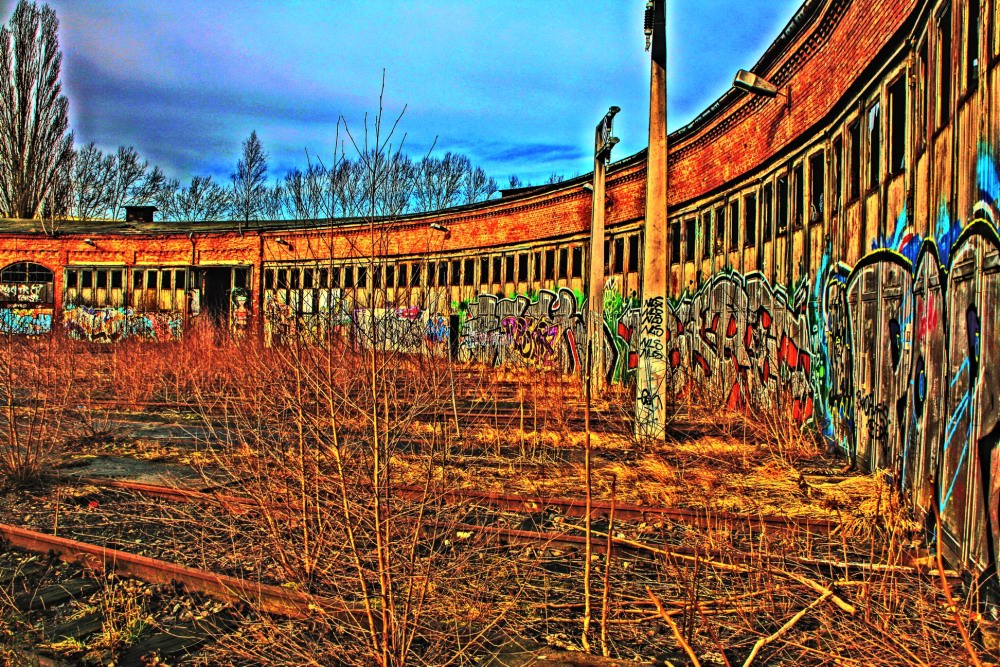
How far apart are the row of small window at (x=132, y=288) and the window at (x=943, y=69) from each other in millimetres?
32942

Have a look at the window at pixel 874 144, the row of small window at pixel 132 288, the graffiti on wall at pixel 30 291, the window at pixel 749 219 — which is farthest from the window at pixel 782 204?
the graffiti on wall at pixel 30 291

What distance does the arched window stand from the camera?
1396 inches

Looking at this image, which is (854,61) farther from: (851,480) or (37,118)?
(37,118)

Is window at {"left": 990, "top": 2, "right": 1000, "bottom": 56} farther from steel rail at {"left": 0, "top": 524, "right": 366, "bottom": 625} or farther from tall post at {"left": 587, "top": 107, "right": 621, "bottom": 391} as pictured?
tall post at {"left": 587, "top": 107, "right": 621, "bottom": 391}

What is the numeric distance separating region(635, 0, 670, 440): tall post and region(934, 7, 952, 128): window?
14.3ft

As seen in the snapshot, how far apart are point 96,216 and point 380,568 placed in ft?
208

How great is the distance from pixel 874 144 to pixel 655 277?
309cm

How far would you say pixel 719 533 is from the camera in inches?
201

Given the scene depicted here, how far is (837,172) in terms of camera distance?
1051 cm

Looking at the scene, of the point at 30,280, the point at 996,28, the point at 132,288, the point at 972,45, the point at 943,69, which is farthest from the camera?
the point at 30,280

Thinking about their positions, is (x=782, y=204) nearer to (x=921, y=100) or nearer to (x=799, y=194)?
(x=799, y=194)

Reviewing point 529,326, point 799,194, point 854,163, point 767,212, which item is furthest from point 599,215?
point 529,326

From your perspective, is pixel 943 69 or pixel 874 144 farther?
pixel 874 144

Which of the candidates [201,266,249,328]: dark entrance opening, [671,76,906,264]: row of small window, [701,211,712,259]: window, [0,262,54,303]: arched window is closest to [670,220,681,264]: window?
[671,76,906,264]: row of small window
